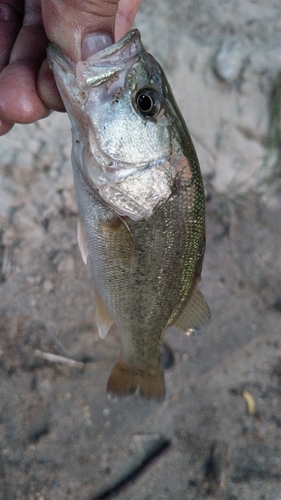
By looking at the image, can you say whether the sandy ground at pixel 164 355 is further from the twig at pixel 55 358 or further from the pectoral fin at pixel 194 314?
the pectoral fin at pixel 194 314

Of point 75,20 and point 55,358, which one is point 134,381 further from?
point 75,20

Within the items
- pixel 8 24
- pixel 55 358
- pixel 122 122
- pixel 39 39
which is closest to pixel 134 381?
pixel 55 358

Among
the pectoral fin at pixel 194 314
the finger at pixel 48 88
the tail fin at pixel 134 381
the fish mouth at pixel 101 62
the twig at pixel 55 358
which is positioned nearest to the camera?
the fish mouth at pixel 101 62

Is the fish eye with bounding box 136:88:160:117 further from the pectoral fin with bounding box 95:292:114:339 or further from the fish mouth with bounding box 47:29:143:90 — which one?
the pectoral fin with bounding box 95:292:114:339

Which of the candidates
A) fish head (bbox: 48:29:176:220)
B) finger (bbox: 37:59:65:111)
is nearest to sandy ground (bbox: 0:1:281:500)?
finger (bbox: 37:59:65:111)

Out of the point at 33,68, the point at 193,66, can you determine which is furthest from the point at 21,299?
the point at 193,66

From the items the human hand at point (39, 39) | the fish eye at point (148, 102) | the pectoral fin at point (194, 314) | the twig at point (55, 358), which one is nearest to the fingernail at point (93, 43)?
the human hand at point (39, 39)

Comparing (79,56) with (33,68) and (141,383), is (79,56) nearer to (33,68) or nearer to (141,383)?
(33,68)
